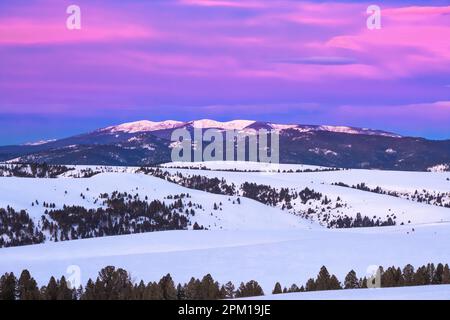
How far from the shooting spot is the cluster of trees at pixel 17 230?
156375 mm

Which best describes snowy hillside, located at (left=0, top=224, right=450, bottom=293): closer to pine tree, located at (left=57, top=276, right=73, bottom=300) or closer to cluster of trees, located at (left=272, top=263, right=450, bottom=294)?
cluster of trees, located at (left=272, top=263, right=450, bottom=294)

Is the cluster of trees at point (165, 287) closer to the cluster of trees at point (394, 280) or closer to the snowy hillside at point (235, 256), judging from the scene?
the cluster of trees at point (394, 280)

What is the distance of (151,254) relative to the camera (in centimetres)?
6806

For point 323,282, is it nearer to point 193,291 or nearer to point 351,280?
point 351,280

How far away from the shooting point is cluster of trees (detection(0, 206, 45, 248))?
156 metres

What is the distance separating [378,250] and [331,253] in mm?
4637

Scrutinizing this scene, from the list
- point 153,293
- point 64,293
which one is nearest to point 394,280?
point 153,293

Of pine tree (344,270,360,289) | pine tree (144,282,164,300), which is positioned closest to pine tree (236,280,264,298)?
pine tree (144,282,164,300)

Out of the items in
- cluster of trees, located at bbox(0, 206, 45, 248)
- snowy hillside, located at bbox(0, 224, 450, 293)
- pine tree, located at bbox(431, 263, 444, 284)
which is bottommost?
pine tree, located at bbox(431, 263, 444, 284)

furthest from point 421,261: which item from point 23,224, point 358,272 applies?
point 23,224

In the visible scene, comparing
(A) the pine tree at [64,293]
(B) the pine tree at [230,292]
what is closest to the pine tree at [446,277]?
(B) the pine tree at [230,292]

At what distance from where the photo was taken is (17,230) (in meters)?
165
